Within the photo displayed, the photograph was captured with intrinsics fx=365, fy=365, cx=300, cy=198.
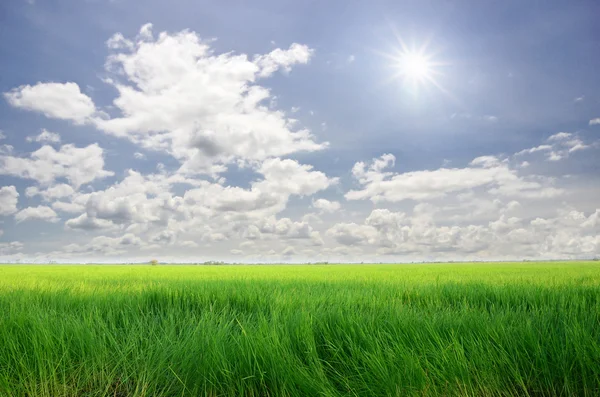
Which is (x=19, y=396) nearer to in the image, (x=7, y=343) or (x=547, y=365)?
(x=7, y=343)

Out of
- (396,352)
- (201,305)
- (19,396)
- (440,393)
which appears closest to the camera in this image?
(440,393)

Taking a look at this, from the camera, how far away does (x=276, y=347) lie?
8.61 feet

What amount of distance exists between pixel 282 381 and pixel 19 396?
1.72 m

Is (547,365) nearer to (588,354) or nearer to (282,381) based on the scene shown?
(588,354)

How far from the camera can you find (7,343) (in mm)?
3059

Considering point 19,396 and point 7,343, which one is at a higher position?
point 7,343

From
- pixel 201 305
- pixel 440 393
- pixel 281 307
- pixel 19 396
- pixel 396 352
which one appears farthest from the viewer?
pixel 201 305

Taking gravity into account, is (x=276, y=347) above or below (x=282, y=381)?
above

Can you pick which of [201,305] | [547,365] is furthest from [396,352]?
[201,305]

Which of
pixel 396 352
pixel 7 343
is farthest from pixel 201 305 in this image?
pixel 396 352

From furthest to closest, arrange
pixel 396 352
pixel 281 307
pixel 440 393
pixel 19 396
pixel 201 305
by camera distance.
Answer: pixel 201 305 < pixel 281 307 < pixel 396 352 < pixel 19 396 < pixel 440 393

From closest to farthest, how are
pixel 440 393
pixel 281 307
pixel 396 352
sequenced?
pixel 440 393 < pixel 396 352 < pixel 281 307

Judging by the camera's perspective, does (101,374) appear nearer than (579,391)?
No

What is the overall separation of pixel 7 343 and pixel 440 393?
11.2 feet
